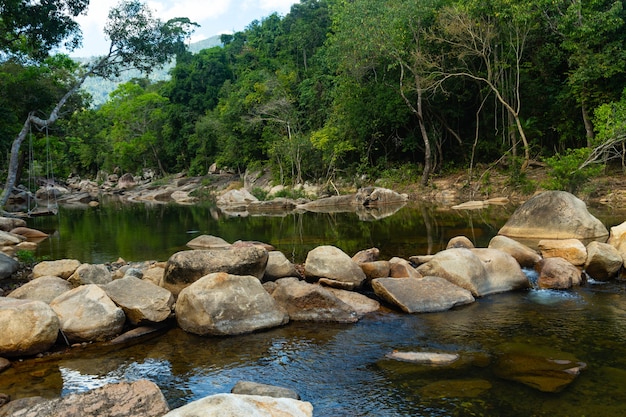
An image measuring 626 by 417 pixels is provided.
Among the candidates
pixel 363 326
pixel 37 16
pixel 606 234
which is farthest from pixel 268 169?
pixel 363 326

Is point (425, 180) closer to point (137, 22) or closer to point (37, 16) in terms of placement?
point (137, 22)

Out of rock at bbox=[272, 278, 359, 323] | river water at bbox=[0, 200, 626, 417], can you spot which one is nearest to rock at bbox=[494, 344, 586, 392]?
river water at bbox=[0, 200, 626, 417]

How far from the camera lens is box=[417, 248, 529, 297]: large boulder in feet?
32.3

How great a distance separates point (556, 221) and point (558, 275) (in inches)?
194

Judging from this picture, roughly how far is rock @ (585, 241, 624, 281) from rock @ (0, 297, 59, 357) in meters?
9.89

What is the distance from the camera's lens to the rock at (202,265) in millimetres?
9375

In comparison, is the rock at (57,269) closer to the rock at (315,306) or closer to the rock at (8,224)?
the rock at (315,306)

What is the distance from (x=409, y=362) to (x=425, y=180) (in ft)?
86.8

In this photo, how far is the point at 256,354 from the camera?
7293mm

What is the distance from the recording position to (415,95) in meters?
32.2

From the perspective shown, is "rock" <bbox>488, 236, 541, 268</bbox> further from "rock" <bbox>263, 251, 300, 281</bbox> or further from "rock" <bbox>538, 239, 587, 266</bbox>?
"rock" <bbox>263, 251, 300, 281</bbox>

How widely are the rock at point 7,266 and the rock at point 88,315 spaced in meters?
4.66

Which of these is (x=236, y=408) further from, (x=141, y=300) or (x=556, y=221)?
(x=556, y=221)

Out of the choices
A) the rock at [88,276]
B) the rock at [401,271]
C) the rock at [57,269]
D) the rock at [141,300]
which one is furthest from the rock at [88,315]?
the rock at [401,271]
